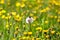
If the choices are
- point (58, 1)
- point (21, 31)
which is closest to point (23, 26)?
point (21, 31)

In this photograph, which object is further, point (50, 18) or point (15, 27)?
point (50, 18)

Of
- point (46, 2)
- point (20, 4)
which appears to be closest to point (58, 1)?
point (46, 2)

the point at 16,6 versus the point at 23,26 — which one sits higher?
the point at 16,6

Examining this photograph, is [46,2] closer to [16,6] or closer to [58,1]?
[58,1]

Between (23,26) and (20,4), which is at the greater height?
(20,4)

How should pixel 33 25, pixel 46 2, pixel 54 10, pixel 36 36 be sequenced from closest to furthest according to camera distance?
pixel 36 36 < pixel 33 25 < pixel 54 10 < pixel 46 2

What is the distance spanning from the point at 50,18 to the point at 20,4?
3.16 feet

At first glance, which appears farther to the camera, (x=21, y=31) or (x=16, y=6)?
(x=16, y=6)

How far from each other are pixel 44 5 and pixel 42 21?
83cm

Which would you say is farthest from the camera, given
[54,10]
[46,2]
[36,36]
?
[46,2]

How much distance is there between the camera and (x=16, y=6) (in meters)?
5.52

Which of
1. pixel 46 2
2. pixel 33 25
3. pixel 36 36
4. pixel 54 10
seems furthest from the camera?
pixel 46 2

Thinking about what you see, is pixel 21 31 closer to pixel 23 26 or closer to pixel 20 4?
pixel 23 26

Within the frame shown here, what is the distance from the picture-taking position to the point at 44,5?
5539 millimetres
